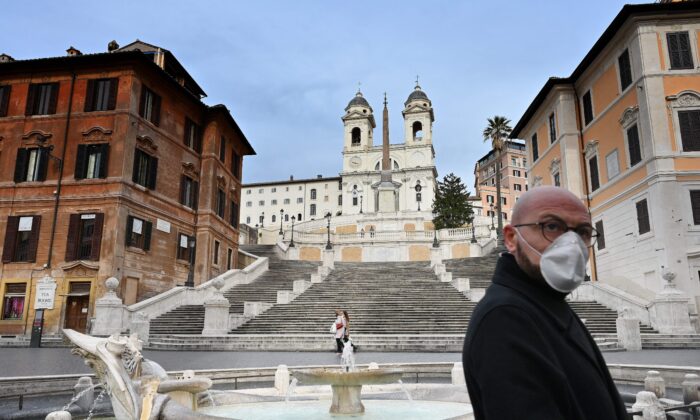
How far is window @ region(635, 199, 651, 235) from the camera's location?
23.2 metres

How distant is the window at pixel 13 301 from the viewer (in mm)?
24797

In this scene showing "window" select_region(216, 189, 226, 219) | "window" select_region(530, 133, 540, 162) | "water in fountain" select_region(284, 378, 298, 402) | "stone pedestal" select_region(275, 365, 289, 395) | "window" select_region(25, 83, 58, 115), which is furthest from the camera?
"window" select_region(530, 133, 540, 162)

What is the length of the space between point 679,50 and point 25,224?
111 ft

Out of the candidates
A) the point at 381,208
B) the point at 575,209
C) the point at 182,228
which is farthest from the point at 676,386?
the point at 381,208

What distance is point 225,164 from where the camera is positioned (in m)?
37.0

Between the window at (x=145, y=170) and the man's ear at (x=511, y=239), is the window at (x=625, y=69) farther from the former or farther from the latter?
the man's ear at (x=511, y=239)

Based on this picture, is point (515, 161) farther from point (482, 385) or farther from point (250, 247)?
point (482, 385)

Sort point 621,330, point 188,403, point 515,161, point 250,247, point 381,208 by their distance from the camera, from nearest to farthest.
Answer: point 188,403 < point 621,330 < point 250,247 < point 381,208 < point 515,161

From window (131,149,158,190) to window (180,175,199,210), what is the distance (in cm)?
295

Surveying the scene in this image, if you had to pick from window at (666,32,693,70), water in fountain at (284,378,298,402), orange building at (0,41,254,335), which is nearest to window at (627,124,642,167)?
window at (666,32,693,70)

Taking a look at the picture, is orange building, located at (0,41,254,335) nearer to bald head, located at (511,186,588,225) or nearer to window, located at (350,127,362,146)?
bald head, located at (511,186,588,225)

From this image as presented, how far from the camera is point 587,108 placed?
30.1 metres

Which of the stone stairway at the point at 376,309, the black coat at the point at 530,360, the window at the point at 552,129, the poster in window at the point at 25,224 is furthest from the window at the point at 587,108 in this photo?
the poster in window at the point at 25,224

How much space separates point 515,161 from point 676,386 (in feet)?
350
